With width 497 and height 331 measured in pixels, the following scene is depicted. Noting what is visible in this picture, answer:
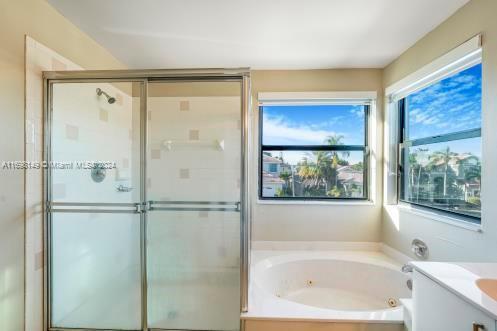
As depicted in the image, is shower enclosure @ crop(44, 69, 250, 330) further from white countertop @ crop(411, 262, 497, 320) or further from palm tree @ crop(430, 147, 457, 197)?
palm tree @ crop(430, 147, 457, 197)

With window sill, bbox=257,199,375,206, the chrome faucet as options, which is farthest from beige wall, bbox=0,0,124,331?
window sill, bbox=257,199,375,206

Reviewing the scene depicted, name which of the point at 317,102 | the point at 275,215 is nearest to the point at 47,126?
the point at 275,215

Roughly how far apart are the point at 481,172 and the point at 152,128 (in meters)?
2.22

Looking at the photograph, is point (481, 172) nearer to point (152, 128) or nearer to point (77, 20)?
point (152, 128)

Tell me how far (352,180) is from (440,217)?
97cm

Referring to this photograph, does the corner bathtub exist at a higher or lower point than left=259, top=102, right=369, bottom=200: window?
lower

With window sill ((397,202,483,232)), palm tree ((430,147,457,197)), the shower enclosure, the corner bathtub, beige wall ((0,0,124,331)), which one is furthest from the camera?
the corner bathtub

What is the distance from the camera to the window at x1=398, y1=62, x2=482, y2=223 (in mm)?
1658

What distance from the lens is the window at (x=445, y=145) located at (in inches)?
65.3

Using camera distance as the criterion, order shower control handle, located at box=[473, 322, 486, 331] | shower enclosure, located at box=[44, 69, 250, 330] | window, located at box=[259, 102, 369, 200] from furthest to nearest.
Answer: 1. window, located at box=[259, 102, 369, 200]
2. shower enclosure, located at box=[44, 69, 250, 330]
3. shower control handle, located at box=[473, 322, 486, 331]

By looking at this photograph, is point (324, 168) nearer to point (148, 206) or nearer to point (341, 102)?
point (341, 102)

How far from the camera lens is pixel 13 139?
1.41 metres

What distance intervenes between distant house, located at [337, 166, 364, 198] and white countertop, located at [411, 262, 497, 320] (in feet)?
5.19

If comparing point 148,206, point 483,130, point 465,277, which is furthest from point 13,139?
point 483,130
